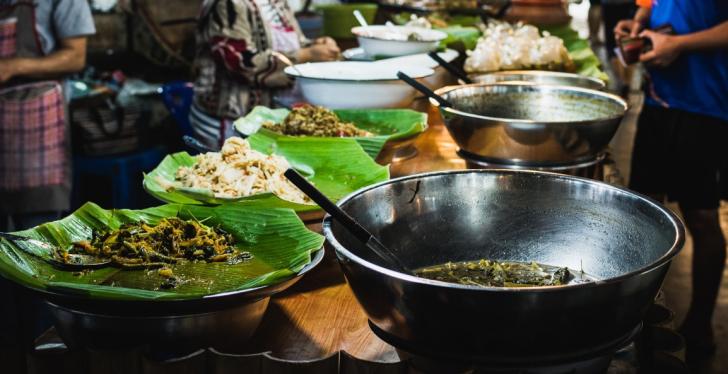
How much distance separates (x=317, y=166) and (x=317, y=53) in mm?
1784

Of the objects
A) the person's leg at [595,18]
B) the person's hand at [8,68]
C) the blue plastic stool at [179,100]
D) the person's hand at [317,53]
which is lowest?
the person's leg at [595,18]

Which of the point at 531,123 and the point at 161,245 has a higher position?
the point at 531,123

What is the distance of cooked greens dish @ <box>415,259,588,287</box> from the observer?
1.38 meters

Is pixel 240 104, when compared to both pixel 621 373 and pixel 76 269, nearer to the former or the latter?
pixel 76 269

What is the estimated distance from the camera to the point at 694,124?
11.4 ft

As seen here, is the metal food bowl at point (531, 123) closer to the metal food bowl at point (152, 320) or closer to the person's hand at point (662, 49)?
the metal food bowl at point (152, 320)

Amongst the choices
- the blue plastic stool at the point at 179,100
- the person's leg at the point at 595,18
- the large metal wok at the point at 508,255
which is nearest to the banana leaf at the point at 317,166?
the large metal wok at the point at 508,255

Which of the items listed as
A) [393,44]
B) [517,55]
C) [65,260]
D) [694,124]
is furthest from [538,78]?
[65,260]

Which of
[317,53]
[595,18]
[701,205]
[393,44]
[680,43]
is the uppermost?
[680,43]

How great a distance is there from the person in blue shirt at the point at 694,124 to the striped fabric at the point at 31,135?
2877 millimetres

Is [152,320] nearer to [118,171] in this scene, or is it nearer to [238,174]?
[238,174]

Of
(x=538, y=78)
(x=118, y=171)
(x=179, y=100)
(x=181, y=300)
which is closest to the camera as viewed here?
(x=181, y=300)

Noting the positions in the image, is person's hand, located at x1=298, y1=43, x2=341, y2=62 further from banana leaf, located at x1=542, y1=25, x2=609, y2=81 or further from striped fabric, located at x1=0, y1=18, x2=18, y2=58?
striped fabric, located at x1=0, y1=18, x2=18, y2=58

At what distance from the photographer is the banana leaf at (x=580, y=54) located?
3490 mm
